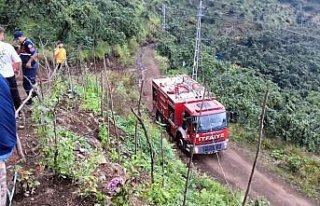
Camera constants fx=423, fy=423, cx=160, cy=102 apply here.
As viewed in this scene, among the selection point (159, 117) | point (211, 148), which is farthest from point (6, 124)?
point (159, 117)

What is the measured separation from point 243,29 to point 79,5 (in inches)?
1018

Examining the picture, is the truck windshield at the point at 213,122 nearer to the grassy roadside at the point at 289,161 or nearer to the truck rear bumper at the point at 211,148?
the truck rear bumper at the point at 211,148

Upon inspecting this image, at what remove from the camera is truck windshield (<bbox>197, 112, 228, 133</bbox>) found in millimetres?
14242

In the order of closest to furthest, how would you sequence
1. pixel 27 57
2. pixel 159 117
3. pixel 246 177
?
pixel 27 57, pixel 246 177, pixel 159 117

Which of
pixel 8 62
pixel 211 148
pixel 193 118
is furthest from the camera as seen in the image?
pixel 211 148

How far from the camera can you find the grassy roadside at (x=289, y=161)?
14.3 m

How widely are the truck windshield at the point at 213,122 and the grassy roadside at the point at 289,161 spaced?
8.05 feet

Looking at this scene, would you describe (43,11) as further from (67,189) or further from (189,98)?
(67,189)

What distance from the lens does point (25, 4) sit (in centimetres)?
2000

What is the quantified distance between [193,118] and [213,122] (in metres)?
0.87

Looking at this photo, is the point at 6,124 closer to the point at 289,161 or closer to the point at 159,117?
the point at 289,161

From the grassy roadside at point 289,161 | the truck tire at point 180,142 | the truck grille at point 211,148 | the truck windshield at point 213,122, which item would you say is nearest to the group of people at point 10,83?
the truck windshield at point 213,122

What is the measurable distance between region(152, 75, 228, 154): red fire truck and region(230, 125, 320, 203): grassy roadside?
2.23 m

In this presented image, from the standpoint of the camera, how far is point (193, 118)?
13.9m
